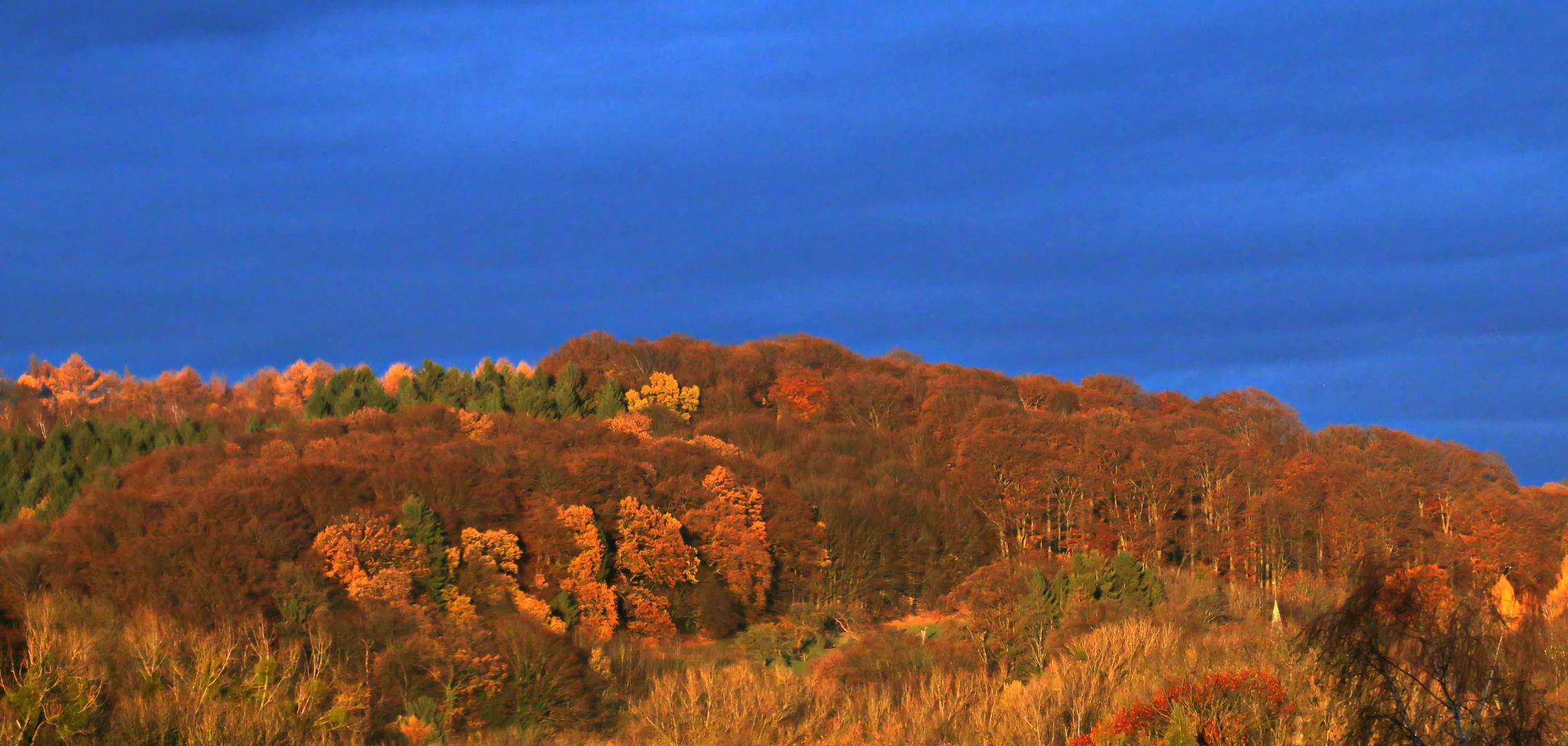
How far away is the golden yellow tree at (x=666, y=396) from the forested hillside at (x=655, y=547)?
15.8 inches

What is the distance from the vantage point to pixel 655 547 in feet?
278

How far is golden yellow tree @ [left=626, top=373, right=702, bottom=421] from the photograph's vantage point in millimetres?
135750

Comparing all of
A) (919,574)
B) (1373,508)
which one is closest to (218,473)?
(919,574)

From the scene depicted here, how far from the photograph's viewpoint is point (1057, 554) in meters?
97.7

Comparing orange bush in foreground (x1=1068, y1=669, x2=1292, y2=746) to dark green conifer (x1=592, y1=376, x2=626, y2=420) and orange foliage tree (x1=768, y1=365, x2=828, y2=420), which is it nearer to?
dark green conifer (x1=592, y1=376, x2=626, y2=420)

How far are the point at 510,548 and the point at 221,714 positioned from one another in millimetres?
50346

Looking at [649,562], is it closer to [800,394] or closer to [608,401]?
[608,401]

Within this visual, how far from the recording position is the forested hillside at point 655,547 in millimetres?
44625

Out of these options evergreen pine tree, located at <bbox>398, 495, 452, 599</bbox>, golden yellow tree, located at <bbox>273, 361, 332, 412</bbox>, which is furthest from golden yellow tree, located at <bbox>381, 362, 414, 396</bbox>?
evergreen pine tree, located at <bbox>398, 495, 452, 599</bbox>

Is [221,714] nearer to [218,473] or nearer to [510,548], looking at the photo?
[510,548]

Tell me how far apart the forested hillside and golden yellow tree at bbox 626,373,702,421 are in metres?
0.40

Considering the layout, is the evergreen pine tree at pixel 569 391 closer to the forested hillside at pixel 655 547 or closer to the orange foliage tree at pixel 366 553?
the forested hillside at pixel 655 547

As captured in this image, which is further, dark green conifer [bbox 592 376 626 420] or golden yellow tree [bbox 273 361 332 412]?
golden yellow tree [bbox 273 361 332 412]

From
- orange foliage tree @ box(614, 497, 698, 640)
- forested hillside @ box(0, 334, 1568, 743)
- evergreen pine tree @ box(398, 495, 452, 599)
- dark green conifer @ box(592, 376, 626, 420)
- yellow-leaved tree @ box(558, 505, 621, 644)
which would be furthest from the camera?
dark green conifer @ box(592, 376, 626, 420)
